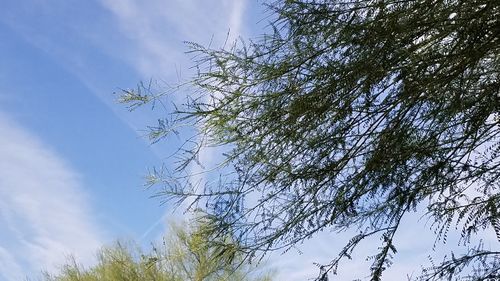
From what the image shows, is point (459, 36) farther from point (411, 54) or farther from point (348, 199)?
point (348, 199)

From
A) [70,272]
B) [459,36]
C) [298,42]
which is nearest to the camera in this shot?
[459,36]

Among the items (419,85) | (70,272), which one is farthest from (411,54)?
(70,272)

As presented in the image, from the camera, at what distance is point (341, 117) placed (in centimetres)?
236

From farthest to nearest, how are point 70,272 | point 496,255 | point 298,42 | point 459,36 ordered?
point 70,272 → point 298,42 → point 496,255 → point 459,36

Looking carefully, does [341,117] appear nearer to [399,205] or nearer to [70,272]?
[399,205]

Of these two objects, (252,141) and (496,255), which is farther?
(252,141)

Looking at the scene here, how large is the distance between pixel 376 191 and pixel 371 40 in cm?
59

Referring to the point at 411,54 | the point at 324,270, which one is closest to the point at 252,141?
the point at 324,270

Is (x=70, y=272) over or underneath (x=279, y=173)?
over

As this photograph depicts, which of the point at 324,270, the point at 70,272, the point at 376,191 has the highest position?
the point at 70,272

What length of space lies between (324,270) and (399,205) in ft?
1.21

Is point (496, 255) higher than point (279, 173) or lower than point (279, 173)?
lower

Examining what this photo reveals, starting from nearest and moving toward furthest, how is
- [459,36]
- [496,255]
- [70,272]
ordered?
[459,36]
[496,255]
[70,272]

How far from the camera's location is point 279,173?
2.51m
